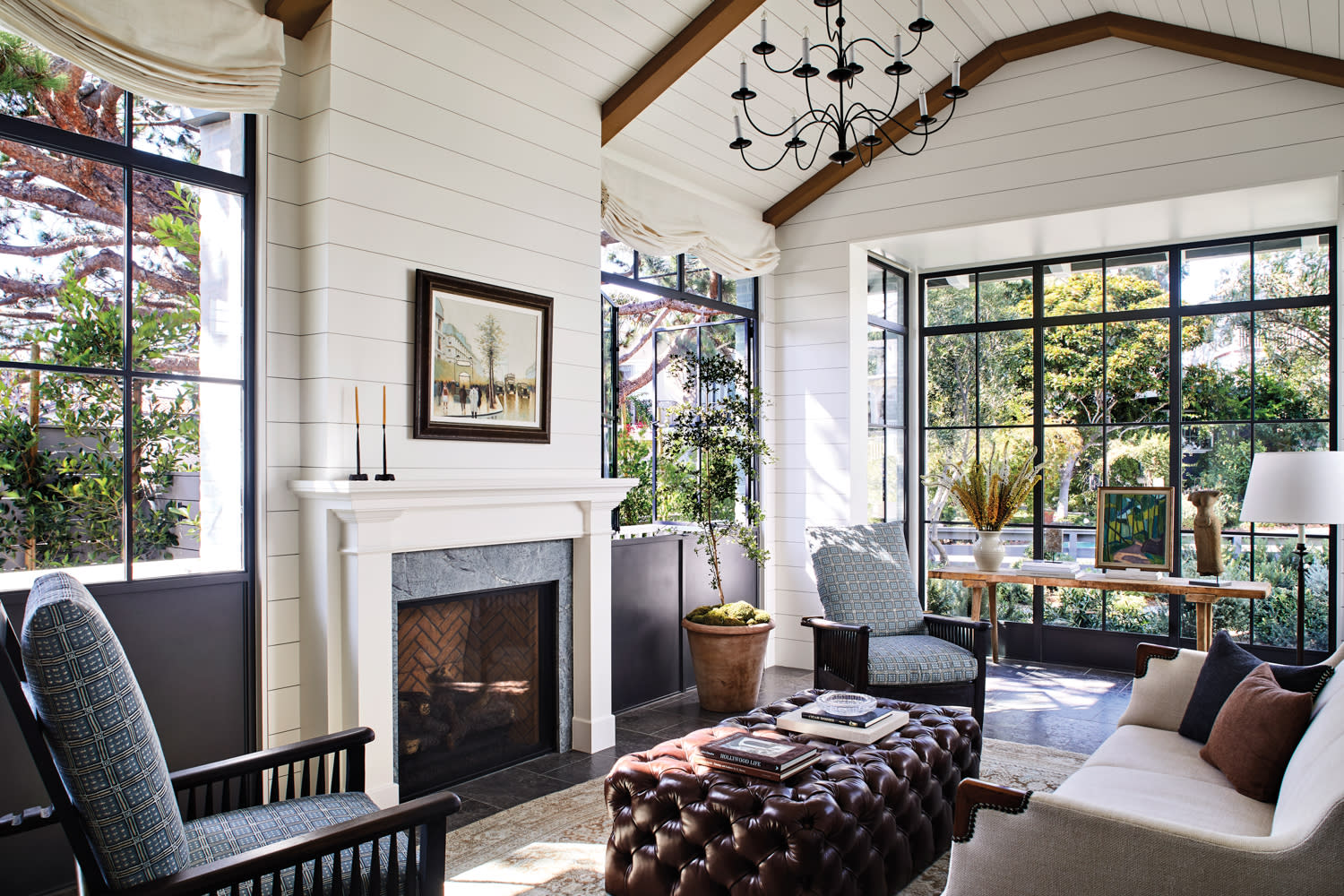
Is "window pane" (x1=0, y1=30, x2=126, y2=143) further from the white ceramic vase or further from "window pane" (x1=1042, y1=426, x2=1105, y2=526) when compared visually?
"window pane" (x1=1042, y1=426, x2=1105, y2=526)

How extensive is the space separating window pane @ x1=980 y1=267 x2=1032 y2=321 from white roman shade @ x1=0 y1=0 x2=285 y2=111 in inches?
190

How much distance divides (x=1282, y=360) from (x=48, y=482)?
618 centimetres

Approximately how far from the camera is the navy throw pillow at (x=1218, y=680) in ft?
9.22

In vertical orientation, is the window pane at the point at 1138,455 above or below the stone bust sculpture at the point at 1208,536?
above

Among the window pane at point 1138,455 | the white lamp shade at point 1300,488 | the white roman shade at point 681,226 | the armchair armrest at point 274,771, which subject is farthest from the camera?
the window pane at point 1138,455

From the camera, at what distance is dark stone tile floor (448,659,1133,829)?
12.0 feet

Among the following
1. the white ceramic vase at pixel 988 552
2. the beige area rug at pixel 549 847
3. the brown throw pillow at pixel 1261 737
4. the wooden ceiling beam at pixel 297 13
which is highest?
the wooden ceiling beam at pixel 297 13

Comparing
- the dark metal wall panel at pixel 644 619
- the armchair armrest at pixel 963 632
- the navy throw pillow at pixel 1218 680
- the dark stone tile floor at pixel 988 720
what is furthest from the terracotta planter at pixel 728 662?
the navy throw pillow at pixel 1218 680

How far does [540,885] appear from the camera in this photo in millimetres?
2777

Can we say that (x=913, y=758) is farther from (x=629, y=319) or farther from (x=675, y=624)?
(x=629, y=319)

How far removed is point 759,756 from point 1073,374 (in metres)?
4.42

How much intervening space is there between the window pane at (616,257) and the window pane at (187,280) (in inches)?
80.7

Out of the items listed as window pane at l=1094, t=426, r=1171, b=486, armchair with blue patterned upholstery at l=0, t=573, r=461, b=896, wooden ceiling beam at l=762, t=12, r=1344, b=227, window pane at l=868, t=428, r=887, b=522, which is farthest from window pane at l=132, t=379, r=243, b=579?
window pane at l=1094, t=426, r=1171, b=486

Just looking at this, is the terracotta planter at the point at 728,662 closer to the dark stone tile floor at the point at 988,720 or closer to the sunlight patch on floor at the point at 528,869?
the dark stone tile floor at the point at 988,720
